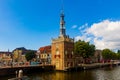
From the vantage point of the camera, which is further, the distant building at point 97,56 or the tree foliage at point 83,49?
the distant building at point 97,56

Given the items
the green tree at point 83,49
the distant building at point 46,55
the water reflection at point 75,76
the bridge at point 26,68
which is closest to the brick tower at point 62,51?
the bridge at point 26,68

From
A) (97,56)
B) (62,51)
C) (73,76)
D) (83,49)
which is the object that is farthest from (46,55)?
(73,76)

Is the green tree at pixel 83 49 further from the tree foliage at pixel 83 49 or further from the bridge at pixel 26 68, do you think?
the bridge at pixel 26 68

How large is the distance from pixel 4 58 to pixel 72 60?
6157 cm

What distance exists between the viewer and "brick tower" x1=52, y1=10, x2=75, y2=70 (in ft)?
220

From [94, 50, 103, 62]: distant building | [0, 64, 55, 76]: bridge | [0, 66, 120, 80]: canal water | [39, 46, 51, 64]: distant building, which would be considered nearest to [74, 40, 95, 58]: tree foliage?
[39, 46, 51, 64]: distant building

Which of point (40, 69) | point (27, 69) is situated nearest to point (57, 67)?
point (40, 69)

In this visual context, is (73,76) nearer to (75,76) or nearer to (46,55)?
(75,76)

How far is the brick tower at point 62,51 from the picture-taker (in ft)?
220

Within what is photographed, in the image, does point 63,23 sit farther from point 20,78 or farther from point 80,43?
point 20,78

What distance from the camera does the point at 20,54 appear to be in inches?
4911

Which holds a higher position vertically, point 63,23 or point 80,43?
point 63,23

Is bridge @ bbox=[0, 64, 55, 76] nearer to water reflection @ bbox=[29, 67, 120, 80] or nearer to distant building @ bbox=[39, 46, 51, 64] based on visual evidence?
water reflection @ bbox=[29, 67, 120, 80]

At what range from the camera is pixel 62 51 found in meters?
67.4
